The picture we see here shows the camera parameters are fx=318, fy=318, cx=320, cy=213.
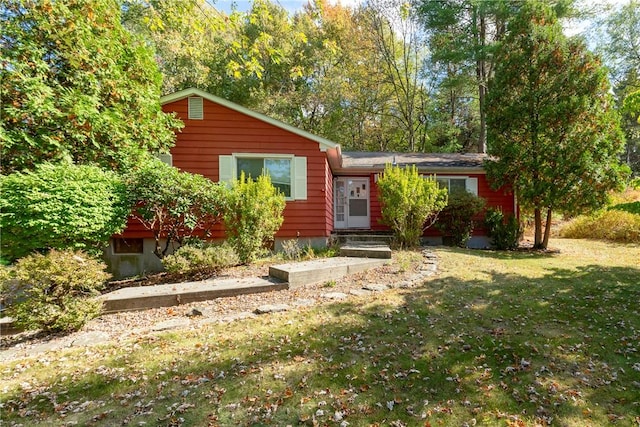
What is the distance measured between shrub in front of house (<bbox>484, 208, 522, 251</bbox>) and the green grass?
595cm

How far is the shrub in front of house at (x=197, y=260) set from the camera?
5.98 metres

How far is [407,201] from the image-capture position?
8750 mm

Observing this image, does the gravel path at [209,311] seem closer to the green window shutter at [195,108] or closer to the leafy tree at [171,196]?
the leafy tree at [171,196]

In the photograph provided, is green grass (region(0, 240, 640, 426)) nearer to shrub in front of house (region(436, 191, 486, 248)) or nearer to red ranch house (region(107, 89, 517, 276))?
red ranch house (region(107, 89, 517, 276))

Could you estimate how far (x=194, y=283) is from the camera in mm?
5637

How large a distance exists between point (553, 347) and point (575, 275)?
161 inches

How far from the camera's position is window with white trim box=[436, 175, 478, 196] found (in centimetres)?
1174

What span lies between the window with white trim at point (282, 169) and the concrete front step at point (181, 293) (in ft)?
13.2

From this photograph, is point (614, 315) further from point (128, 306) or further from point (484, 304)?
point (128, 306)

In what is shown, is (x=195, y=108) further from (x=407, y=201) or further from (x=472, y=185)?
(x=472, y=185)

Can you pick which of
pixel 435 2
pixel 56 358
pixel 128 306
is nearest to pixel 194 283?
pixel 128 306

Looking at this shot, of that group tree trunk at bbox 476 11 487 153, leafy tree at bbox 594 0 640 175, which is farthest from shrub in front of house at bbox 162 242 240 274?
leafy tree at bbox 594 0 640 175

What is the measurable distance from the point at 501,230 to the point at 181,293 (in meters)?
9.93

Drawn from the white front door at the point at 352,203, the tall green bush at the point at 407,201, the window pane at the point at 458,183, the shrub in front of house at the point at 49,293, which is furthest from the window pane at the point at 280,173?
the window pane at the point at 458,183
